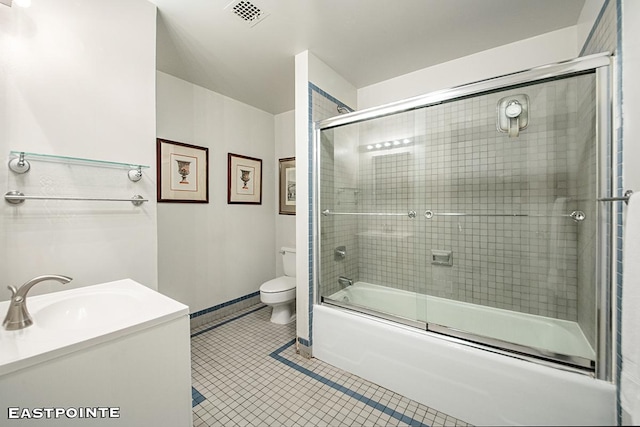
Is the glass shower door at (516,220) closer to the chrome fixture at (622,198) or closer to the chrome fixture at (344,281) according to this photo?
the chrome fixture at (622,198)

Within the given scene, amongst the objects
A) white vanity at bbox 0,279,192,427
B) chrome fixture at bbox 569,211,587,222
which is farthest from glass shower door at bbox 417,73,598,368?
white vanity at bbox 0,279,192,427

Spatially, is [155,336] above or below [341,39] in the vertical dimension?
below

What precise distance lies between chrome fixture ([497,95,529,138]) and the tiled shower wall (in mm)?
49

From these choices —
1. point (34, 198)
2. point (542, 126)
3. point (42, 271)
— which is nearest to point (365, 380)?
point (542, 126)

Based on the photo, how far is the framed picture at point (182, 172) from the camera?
2158mm

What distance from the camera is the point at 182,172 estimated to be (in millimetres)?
2285

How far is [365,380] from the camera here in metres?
1.57

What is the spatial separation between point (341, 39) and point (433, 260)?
5.37 feet

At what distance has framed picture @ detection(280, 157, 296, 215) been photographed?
2.99 metres

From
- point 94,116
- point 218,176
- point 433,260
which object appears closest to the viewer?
point 94,116

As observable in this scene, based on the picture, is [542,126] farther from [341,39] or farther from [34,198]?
[34,198]

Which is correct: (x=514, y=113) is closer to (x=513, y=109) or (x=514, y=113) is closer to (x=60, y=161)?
(x=513, y=109)

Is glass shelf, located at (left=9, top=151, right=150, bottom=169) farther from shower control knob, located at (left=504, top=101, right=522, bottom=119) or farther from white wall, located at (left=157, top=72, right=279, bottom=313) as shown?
shower control knob, located at (left=504, top=101, right=522, bottom=119)

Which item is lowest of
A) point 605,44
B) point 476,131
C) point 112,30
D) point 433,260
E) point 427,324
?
point 427,324
